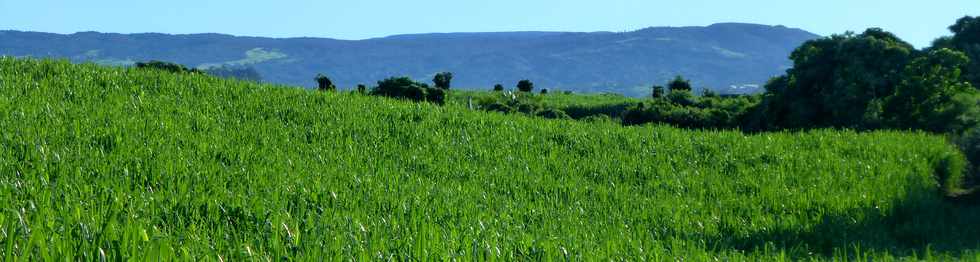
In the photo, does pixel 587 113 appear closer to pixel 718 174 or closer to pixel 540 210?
pixel 718 174

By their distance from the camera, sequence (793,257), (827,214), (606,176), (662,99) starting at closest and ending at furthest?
(793,257), (827,214), (606,176), (662,99)

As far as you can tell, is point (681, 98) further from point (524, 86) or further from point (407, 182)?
point (407, 182)

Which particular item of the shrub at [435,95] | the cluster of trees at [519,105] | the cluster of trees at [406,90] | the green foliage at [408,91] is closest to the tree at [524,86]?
the cluster of trees at [519,105]

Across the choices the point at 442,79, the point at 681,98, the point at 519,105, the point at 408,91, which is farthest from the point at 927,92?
the point at 442,79

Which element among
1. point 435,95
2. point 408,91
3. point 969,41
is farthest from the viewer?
point 969,41

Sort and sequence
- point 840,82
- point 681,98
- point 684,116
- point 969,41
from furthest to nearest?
point 681,98
point 969,41
point 684,116
point 840,82

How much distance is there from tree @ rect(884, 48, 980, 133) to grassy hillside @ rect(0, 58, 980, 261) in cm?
559

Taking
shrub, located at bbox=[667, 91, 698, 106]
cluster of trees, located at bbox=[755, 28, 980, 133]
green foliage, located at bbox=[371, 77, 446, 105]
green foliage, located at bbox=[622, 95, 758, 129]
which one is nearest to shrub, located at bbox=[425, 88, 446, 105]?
green foliage, located at bbox=[371, 77, 446, 105]

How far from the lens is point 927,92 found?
1088 inches

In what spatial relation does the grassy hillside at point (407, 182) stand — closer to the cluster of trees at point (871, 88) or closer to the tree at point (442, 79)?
the cluster of trees at point (871, 88)

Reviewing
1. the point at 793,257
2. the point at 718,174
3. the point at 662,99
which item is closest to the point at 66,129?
the point at 793,257

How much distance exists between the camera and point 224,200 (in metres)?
8.45

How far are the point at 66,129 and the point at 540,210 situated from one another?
6459 mm

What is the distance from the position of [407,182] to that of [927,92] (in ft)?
66.1
